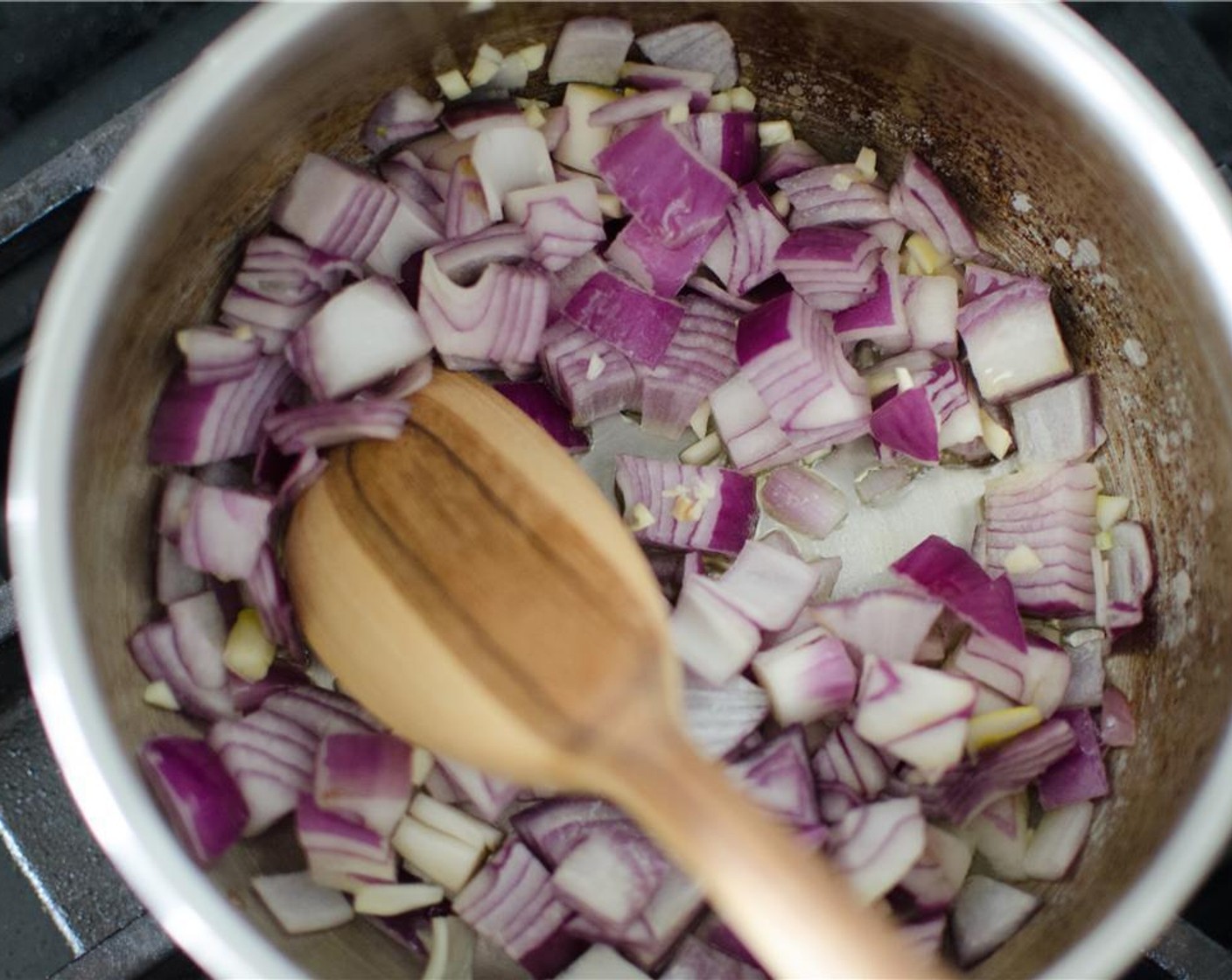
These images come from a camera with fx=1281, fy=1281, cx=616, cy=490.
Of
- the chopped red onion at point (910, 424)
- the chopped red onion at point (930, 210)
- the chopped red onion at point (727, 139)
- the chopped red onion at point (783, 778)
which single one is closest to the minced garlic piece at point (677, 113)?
the chopped red onion at point (727, 139)

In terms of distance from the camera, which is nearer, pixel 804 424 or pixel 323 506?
pixel 323 506

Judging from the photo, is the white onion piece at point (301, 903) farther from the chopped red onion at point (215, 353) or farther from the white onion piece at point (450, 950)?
the chopped red onion at point (215, 353)

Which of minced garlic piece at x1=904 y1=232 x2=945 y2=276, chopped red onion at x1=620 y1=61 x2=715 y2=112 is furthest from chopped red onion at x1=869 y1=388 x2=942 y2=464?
chopped red onion at x1=620 y1=61 x2=715 y2=112

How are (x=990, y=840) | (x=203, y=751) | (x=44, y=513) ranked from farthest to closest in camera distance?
(x=990, y=840) < (x=203, y=751) < (x=44, y=513)

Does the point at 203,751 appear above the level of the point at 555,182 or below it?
below

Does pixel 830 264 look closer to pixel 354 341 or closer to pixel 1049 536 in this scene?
pixel 1049 536

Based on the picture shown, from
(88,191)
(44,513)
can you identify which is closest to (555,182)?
(88,191)

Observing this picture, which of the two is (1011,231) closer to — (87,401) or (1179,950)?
(1179,950)
